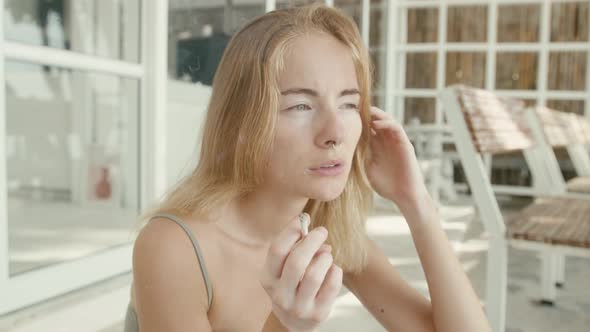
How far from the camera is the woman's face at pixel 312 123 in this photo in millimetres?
786

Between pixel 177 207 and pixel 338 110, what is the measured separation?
300 mm

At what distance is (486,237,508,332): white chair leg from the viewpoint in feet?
4.79

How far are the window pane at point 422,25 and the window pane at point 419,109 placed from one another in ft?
1.85

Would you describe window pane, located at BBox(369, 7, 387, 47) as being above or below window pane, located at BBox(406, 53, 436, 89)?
above

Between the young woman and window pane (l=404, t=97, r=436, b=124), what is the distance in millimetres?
4068

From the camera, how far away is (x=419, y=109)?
496 centimetres

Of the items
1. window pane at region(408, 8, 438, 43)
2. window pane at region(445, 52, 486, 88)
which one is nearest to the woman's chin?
window pane at region(445, 52, 486, 88)

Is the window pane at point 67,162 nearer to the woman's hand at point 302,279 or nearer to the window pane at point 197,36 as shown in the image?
the window pane at point 197,36

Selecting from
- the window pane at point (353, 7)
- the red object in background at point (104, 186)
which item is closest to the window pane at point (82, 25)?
the red object in background at point (104, 186)

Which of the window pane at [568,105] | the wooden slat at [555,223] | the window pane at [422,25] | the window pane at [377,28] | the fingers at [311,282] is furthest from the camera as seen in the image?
the window pane at [422,25]

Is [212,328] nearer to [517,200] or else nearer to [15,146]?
[15,146]

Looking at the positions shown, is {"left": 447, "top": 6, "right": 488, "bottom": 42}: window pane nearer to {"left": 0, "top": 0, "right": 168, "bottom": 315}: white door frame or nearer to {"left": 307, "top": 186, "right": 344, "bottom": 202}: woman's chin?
{"left": 0, "top": 0, "right": 168, "bottom": 315}: white door frame

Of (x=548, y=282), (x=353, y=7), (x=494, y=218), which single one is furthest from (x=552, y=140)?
(x=353, y=7)

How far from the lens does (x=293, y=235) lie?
0.64m
